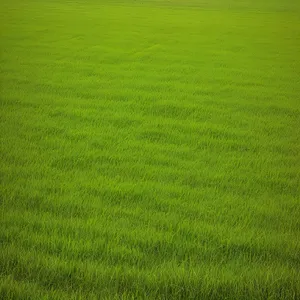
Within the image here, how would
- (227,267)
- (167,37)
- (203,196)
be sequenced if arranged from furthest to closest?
(167,37) < (203,196) < (227,267)

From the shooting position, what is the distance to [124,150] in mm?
5949

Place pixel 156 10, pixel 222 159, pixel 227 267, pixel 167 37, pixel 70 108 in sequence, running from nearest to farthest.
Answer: pixel 227 267, pixel 222 159, pixel 70 108, pixel 167 37, pixel 156 10

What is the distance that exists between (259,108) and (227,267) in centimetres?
550

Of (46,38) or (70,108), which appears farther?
(46,38)

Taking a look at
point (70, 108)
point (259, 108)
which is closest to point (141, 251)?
point (70, 108)

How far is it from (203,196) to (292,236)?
3.34 feet

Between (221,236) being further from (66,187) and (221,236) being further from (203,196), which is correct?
(66,187)

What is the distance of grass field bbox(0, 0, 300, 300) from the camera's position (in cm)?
322

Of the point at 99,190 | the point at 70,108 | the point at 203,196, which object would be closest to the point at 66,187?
the point at 99,190

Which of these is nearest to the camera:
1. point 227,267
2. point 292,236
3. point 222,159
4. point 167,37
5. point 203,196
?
point 227,267

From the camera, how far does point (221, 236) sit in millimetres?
3781

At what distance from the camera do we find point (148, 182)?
4910 mm

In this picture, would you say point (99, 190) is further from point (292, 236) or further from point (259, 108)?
point (259, 108)

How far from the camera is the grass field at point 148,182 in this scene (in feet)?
10.6
